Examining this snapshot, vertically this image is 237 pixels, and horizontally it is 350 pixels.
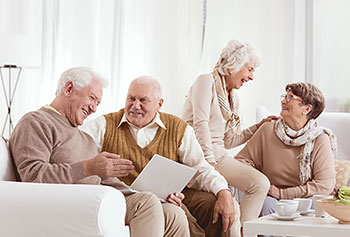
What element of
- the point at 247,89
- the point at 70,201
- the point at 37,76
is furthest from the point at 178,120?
the point at 247,89

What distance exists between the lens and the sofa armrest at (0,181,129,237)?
2062mm

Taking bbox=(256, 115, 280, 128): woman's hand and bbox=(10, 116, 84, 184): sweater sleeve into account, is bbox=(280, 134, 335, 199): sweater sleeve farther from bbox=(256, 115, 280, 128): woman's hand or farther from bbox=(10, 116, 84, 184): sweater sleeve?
bbox=(10, 116, 84, 184): sweater sleeve

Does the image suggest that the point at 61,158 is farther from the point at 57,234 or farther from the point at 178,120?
the point at 178,120

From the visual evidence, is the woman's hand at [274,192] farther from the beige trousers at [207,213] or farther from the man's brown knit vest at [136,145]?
the man's brown knit vest at [136,145]

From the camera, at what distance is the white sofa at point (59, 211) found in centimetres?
206

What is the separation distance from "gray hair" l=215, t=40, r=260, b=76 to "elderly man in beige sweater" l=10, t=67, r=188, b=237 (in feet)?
3.48

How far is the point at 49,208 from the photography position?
6.82ft

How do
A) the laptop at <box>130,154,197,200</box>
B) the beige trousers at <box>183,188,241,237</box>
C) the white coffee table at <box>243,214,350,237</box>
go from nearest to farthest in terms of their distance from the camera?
1. the white coffee table at <box>243,214,350,237</box>
2. the laptop at <box>130,154,197,200</box>
3. the beige trousers at <box>183,188,241,237</box>

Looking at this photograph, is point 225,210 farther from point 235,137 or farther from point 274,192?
point 235,137

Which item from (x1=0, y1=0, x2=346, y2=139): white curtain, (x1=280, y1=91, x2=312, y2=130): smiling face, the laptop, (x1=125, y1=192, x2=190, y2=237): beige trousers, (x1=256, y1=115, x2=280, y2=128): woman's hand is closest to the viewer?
(x1=125, y1=192, x2=190, y2=237): beige trousers

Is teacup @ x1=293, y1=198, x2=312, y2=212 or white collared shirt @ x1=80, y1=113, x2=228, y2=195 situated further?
white collared shirt @ x1=80, y1=113, x2=228, y2=195

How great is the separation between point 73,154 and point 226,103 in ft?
4.14

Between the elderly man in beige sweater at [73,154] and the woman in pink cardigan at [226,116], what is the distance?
31.3 inches

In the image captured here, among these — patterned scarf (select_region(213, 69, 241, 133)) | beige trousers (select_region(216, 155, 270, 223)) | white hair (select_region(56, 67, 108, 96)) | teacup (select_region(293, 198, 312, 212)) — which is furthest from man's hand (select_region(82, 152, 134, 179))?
patterned scarf (select_region(213, 69, 241, 133))
